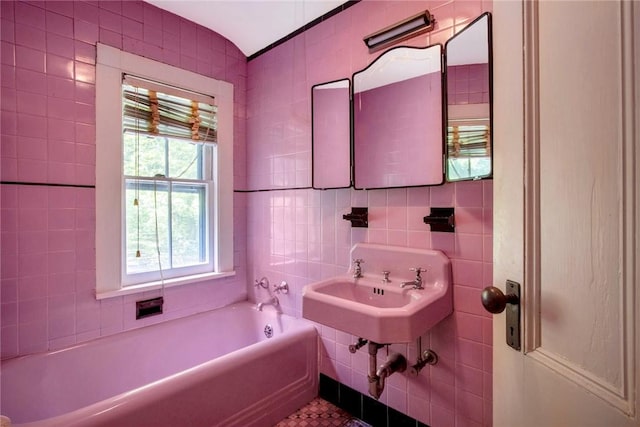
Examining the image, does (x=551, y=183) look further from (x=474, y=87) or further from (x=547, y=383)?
(x=474, y=87)

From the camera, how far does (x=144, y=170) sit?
1918 mm

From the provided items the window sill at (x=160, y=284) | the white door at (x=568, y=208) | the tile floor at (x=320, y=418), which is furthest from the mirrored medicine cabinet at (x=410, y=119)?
the tile floor at (x=320, y=418)

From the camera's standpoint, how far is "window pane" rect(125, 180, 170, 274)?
6.12 ft

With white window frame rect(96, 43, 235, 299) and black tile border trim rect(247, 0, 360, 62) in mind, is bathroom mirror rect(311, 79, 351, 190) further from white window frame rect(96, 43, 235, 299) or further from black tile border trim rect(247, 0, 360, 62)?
white window frame rect(96, 43, 235, 299)

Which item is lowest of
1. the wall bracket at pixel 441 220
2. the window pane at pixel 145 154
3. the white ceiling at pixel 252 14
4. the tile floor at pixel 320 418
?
the tile floor at pixel 320 418

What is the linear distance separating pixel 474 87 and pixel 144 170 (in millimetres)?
1929

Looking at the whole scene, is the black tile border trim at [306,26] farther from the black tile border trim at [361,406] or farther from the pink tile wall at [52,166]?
the black tile border trim at [361,406]

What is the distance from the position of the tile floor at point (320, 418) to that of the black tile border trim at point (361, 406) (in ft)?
0.12

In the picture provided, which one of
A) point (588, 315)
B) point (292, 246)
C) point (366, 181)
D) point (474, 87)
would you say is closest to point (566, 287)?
point (588, 315)

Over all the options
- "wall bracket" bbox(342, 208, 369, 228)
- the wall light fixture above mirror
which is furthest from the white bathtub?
the wall light fixture above mirror

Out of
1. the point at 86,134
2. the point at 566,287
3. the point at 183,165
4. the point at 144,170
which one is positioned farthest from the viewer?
the point at 183,165

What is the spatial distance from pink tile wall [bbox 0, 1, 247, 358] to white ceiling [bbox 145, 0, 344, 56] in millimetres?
291

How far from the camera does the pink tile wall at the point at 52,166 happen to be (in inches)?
57.3

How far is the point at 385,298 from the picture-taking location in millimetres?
1454
